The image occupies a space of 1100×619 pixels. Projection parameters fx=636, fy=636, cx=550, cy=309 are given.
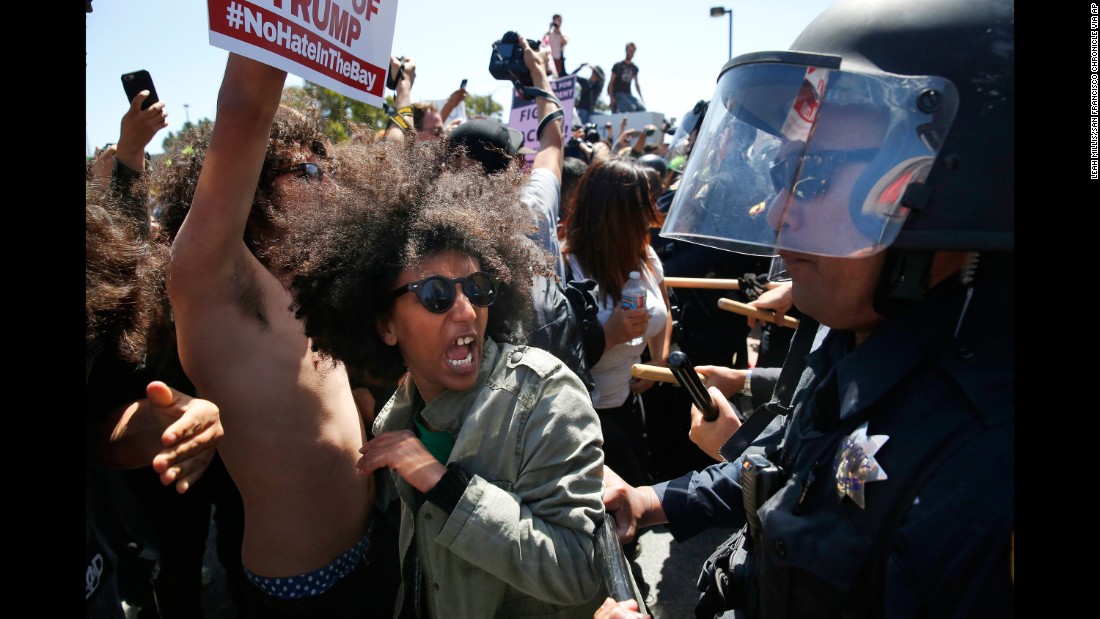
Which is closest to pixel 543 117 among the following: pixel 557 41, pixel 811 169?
pixel 811 169

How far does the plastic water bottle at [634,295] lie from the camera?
3182mm

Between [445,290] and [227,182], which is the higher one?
[227,182]

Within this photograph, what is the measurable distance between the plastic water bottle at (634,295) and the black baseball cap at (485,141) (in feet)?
2.78

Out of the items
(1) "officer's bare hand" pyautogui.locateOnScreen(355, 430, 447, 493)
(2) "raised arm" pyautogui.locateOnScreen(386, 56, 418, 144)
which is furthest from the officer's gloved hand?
(2) "raised arm" pyautogui.locateOnScreen(386, 56, 418, 144)

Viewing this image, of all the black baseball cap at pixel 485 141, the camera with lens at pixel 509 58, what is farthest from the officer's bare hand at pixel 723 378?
the camera with lens at pixel 509 58

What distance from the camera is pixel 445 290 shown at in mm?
1689

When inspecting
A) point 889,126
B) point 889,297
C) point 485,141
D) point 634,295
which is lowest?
point 634,295

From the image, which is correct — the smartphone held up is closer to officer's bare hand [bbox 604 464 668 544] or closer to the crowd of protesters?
the crowd of protesters

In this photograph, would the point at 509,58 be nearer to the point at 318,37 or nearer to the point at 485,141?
the point at 485,141

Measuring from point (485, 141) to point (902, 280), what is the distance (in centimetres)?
222

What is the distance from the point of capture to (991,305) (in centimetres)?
114

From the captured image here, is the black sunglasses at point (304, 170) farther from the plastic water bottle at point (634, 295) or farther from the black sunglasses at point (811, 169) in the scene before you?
the plastic water bottle at point (634, 295)

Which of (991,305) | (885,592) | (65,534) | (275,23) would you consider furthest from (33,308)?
(991,305)

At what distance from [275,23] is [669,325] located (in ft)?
9.03
